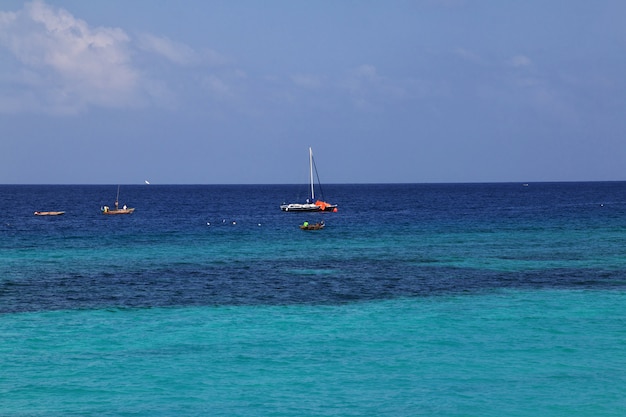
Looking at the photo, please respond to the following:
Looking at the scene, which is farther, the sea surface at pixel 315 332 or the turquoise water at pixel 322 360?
the sea surface at pixel 315 332

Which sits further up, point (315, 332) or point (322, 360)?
point (315, 332)

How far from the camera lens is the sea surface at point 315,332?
93.2 ft

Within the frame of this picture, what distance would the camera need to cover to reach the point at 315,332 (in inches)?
1503

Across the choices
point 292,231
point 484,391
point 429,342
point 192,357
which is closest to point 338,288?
point 429,342

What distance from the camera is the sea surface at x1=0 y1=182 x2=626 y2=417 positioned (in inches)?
1119

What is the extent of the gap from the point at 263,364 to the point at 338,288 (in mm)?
20138

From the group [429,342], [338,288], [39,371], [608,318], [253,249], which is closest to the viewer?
[39,371]

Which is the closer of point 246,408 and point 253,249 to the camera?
point 246,408

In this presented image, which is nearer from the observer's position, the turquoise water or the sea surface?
the turquoise water

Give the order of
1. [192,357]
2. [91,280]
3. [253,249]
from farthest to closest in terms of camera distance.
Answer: [253,249] < [91,280] < [192,357]

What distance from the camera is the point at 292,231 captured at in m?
102

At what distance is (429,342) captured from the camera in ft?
118

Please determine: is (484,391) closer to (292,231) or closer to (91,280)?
(91,280)

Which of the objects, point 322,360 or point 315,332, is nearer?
point 322,360
